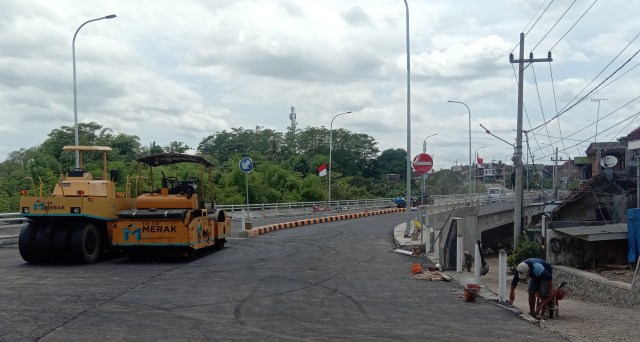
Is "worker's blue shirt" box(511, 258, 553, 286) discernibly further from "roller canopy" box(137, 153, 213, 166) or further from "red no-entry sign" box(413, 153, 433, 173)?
"red no-entry sign" box(413, 153, 433, 173)

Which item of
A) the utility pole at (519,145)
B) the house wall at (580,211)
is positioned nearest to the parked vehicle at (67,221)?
the utility pole at (519,145)

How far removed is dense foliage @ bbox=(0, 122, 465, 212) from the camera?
171ft

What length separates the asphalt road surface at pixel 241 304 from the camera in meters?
8.50

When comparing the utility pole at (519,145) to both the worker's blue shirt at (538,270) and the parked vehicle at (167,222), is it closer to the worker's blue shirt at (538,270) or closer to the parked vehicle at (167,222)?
the parked vehicle at (167,222)

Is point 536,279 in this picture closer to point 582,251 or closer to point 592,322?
point 592,322

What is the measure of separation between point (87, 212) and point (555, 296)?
10768 mm

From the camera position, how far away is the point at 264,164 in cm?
6328

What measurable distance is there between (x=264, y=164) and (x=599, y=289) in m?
49.1

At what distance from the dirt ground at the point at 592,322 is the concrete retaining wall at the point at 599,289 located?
0.31 meters

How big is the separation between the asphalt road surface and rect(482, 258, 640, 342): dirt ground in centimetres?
65

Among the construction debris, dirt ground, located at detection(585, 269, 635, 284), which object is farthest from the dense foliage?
dirt ground, located at detection(585, 269, 635, 284)

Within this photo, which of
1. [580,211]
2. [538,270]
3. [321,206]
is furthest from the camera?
[321,206]

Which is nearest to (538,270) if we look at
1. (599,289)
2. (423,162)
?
(599,289)

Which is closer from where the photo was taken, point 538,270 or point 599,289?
point 538,270
